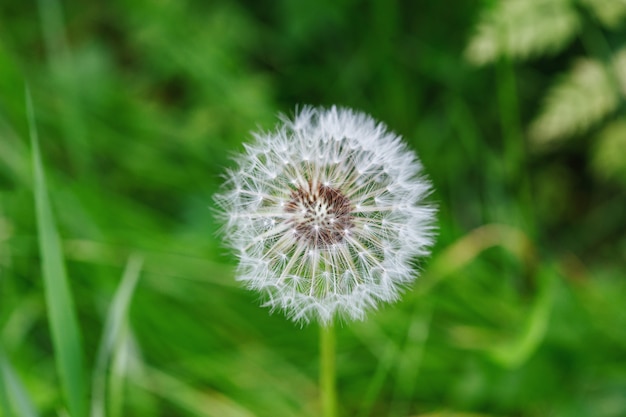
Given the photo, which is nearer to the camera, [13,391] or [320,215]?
[320,215]

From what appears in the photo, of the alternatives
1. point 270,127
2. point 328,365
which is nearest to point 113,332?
point 328,365

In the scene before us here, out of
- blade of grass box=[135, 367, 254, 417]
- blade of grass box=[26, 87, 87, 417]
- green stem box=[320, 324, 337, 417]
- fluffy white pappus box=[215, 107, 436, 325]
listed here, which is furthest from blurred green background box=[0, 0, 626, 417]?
fluffy white pappus box=[215, 107, 436, 325]

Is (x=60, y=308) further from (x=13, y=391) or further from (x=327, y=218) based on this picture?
(x=327, y=218)

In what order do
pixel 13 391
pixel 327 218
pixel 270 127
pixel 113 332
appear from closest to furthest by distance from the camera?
pixel 327 218 < pixel 13 391 < pixel 113 332 < pixel 270 127

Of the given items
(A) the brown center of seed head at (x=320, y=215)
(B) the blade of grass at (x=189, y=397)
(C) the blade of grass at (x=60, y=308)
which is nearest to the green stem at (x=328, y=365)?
(A) the brown center of seed head at (x=320, y=215)

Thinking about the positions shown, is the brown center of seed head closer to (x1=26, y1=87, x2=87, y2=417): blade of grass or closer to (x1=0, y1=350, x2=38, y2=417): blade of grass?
(x1=26, y1=87, x2=87, y2=417): blade of grass

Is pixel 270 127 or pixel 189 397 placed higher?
pixel 270 127

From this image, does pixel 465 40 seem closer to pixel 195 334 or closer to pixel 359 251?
pixel 195 334

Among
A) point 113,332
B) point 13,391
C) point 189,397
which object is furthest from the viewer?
point 189,397
